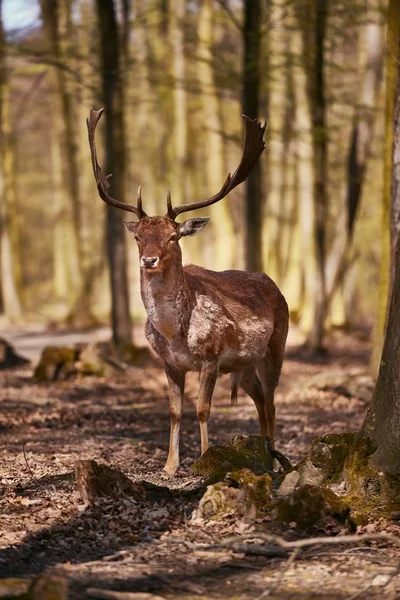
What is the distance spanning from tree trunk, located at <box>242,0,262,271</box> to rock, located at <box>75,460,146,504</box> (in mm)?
10343

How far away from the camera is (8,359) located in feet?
58.2

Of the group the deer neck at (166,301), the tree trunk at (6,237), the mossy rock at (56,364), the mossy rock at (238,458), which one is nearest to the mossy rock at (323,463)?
the mossy rock at (238,458)

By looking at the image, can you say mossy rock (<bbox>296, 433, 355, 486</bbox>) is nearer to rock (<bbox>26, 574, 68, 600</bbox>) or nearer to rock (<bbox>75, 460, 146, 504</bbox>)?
rock (<bbox>75, 460, 146, 504</bbox>)

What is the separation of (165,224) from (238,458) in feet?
7.75

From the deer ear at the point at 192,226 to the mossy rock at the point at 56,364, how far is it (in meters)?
7.08

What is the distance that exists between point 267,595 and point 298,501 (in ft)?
3.61

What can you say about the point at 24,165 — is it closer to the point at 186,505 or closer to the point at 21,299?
the point at 21,299

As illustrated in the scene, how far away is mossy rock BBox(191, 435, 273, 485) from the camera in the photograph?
748cm

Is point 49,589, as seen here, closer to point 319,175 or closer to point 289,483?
point 289,483

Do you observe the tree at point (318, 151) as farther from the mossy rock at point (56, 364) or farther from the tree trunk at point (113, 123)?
the mossy rock at point (56, 364)

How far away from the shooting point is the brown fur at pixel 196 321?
29.2 ft

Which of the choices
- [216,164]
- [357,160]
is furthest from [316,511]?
[216,164]

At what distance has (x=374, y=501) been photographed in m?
6.84

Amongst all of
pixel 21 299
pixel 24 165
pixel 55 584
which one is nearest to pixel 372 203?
pixel 21 299
